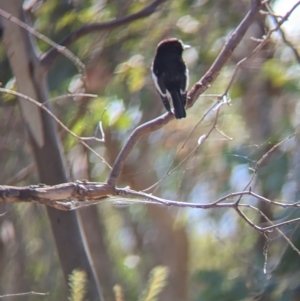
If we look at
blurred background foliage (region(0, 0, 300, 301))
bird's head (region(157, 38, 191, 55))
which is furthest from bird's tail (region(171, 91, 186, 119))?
bird's head (region(157, 38, 191, 55))

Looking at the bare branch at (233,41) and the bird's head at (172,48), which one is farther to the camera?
the bird's head at (172,48)

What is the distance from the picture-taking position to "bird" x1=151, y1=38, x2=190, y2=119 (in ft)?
13.4

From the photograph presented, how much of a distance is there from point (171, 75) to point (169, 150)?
308cm

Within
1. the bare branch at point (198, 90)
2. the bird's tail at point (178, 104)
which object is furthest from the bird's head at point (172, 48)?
the bare branch at point (198, 90)

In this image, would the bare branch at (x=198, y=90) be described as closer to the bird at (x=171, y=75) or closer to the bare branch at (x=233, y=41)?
the bare branch at (x=233, y=41)

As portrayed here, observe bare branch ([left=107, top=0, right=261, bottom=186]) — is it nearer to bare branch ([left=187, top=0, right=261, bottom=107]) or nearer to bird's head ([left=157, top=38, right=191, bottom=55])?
bare branch ([left=187, top=0, right=261, bottom=107])

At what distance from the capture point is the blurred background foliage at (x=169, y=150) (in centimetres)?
470

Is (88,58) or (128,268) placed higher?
(88,58)

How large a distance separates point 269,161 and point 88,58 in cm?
212

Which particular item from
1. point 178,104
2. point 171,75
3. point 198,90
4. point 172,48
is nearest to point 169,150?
point 172,48

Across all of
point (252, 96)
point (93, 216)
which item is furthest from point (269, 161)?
point (93, 216)

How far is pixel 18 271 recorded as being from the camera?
7.66 meters

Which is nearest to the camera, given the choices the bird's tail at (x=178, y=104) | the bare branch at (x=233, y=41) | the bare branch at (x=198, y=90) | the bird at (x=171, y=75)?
the bare branch at (x=198, y=90)

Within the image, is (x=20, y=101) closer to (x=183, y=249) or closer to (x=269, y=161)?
(x=269, y=161)
